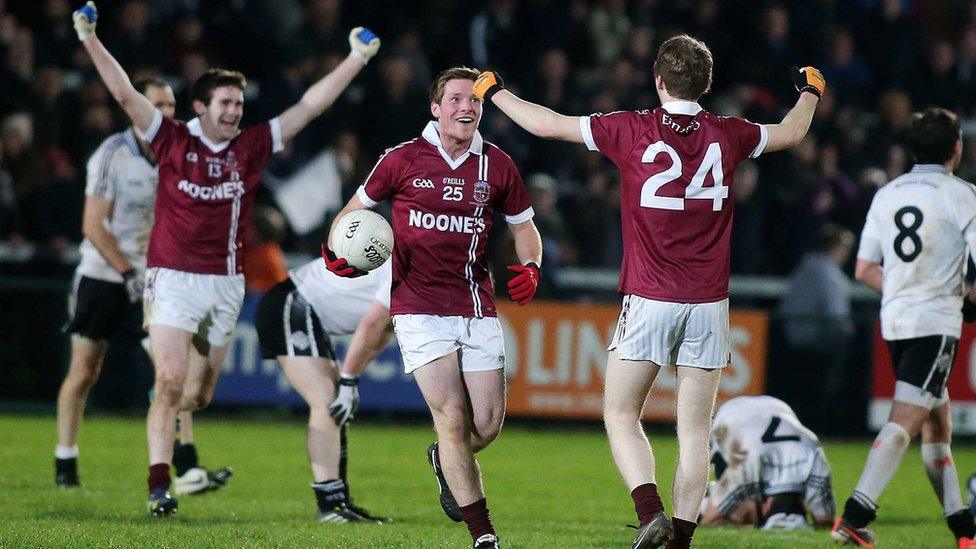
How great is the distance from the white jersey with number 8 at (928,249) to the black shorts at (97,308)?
5112mm

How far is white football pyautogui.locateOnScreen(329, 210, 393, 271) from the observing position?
282 inches

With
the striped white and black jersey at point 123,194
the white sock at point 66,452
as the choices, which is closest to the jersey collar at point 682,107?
the striped white and black jersey at point 123,194

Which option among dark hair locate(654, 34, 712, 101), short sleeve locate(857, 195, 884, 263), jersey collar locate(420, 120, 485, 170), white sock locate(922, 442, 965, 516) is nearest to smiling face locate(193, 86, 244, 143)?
jersey collar locate(420, 120, 485, 170)

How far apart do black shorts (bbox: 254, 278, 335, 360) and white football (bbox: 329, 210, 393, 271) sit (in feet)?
5.51

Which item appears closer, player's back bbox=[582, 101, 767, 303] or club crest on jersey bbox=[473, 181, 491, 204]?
player's back bbox=[582, 101, 767, 303]

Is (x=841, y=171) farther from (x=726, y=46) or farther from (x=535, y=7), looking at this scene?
(x=535, y=7)

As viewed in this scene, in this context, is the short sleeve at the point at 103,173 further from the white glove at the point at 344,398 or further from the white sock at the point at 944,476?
the white sock at the point at 944,476

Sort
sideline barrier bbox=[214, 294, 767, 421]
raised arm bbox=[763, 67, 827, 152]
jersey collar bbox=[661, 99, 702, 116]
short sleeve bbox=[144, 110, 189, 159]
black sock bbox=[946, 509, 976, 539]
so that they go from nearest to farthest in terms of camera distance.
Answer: jersey collar bbox=[661, 99, 702, 116] < raised arm bbox=[763, 67, 827, 152] < black sock bbox=[946, 509, 976, 539] < short sleeve bbox=[144, 110, 189, 159] < sideline barrier bbox=[214, 294, 767, 421]

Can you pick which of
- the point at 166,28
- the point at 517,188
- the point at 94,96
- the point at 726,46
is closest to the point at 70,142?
the point at 94,96

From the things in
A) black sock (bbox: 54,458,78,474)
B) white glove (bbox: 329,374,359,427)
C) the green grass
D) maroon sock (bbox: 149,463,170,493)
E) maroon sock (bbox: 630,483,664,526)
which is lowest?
the green grass

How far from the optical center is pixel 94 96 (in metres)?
14.9

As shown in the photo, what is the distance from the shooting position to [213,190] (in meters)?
8.88

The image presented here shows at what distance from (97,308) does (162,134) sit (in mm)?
1803

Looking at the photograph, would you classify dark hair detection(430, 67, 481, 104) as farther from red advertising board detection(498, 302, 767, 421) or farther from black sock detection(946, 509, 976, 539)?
red advertising board detection(498, 302, 767, 421)
